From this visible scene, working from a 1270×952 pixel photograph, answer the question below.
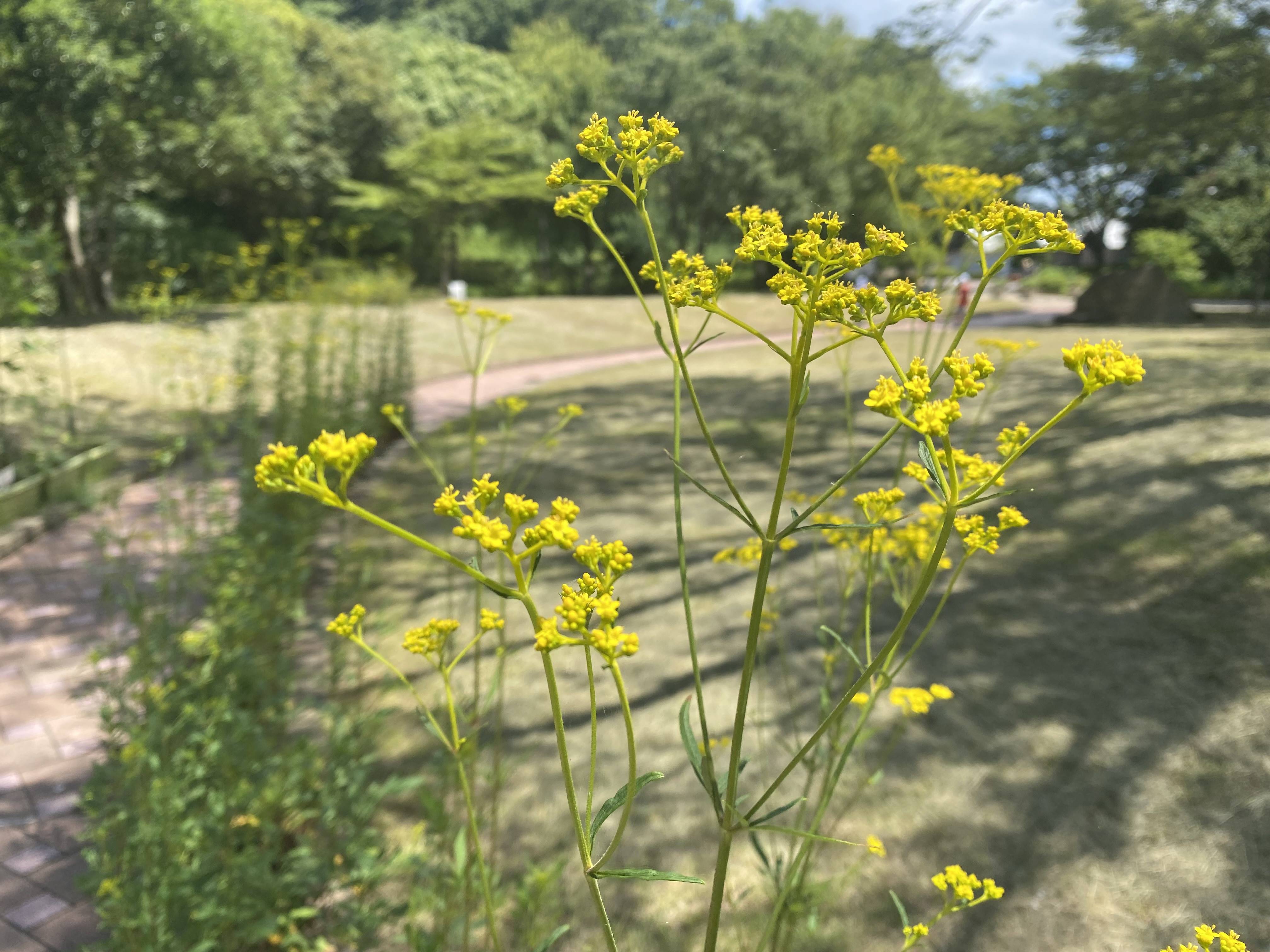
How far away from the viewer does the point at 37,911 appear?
2.31 metres

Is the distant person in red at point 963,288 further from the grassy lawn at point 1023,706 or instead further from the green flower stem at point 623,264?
the grassy lawn at point 1023,706

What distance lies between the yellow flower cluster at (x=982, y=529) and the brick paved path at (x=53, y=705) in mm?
2514

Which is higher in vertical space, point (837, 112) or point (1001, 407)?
point (837, 112)

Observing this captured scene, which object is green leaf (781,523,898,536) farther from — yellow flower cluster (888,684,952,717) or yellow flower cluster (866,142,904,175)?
yellow flower cluster (866,142,904,175)

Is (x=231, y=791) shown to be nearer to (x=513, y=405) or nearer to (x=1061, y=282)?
(x=513, y=405)

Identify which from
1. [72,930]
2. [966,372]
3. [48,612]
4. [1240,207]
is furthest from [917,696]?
[1240,207]

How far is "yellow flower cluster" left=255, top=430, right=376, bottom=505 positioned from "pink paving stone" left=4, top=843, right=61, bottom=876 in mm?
2613

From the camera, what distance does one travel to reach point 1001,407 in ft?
20.8

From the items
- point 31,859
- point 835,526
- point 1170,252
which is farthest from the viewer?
point 1170,252

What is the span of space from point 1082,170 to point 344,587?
32335 millimetres

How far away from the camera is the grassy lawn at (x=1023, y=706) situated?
89.4 inches

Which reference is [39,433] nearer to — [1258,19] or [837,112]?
[1258,19]

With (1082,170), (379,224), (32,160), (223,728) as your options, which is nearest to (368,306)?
(32,160)

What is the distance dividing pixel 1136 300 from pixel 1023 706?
14592mm
